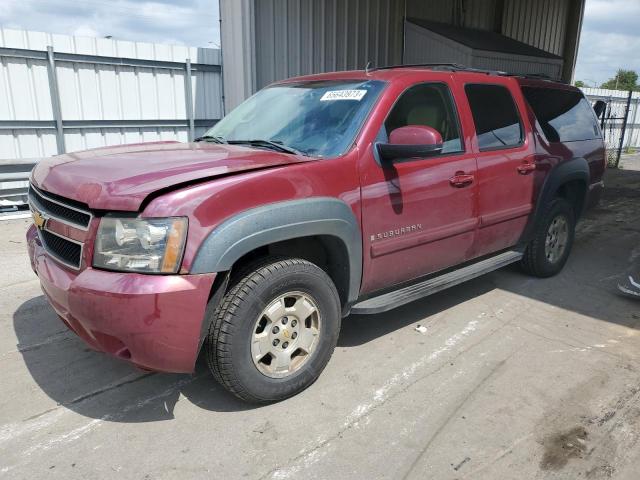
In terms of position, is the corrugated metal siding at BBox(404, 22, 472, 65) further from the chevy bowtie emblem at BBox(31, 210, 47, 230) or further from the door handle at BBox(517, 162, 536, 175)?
the chevy bowtie emblem at BBox(31, 210, 47, 230)

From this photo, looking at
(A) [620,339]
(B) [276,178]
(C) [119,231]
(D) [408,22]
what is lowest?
(A) [620,339]

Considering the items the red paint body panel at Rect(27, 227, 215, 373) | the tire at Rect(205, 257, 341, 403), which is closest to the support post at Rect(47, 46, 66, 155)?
the red paint body panel at Rect(27, 227, 215, 373)

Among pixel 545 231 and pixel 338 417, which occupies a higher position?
pixel 545 231

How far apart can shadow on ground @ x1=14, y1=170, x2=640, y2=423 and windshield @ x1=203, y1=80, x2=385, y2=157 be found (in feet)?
4.91

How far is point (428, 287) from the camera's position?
3773mm

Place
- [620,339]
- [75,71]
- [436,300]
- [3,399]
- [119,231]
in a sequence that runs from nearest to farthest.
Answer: [119,231], [3,399], [620,339], [436,300], [75,71]

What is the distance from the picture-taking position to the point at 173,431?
109 inches

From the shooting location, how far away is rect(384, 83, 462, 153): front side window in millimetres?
3541

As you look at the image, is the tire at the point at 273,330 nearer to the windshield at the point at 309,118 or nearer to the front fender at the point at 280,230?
the front fender at the point at 280,230

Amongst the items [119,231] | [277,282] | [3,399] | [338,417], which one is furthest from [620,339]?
[3,399]

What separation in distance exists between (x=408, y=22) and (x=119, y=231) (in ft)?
34.5

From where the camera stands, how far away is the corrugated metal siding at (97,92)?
781 centimetres

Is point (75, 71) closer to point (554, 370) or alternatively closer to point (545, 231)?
point (545, 231)

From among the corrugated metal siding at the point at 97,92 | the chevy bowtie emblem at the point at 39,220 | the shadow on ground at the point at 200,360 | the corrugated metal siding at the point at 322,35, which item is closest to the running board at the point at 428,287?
the shadow on ground at the point at 200,360
